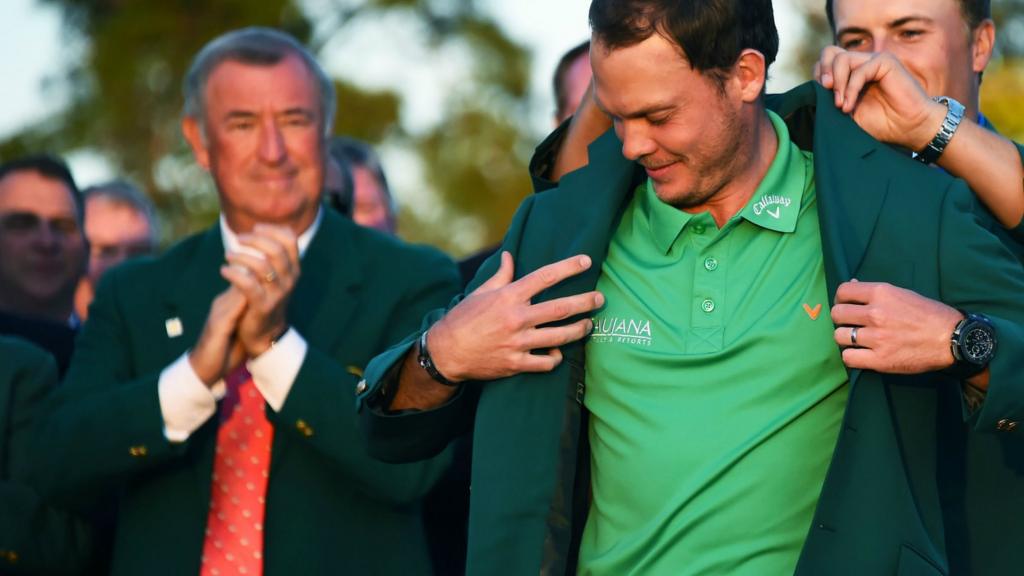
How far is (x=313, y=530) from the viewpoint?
459cm

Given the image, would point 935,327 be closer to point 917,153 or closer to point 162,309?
point 917,153

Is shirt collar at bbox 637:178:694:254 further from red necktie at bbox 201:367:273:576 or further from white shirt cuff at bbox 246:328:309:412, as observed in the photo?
red necktie at bbox 201:367:273:576

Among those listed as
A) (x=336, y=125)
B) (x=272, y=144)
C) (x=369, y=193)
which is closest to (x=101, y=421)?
(x=272, y=144)

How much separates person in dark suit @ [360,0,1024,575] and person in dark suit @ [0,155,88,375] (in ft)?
10.1

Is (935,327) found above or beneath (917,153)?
beneath

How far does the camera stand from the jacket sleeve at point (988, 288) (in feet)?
10.6

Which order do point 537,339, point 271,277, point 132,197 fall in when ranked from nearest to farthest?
1. point 537,339
2. point 271,277
3. point 132,197

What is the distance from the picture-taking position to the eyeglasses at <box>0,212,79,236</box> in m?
6.53

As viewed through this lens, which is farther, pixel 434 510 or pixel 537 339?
pixel 434 510

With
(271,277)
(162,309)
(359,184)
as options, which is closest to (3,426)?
(162,309)

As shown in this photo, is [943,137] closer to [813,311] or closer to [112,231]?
[813,311]


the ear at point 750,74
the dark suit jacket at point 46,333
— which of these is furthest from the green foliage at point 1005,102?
the ear at point 750,74

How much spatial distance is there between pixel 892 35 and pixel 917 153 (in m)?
0.89

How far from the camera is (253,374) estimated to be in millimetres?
4617
